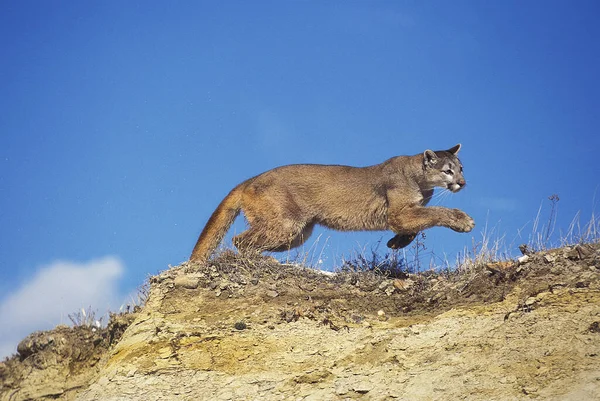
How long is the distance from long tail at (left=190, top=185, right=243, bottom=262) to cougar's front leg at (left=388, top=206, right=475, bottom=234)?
262cm

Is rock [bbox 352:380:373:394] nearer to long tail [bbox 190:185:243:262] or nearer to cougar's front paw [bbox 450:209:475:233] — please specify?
long tail [bbox 190:185:243:262]

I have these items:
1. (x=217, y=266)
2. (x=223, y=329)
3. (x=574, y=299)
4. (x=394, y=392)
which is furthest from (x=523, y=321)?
(x=217, y=266)

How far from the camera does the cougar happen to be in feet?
37.4

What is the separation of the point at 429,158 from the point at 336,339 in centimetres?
510

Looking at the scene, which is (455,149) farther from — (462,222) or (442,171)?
(462,222)

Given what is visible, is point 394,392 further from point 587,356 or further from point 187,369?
point 187,369

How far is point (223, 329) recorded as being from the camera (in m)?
8.84

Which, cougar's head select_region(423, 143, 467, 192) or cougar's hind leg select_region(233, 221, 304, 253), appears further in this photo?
cougar's head select_region(423, 143, 467, 192)

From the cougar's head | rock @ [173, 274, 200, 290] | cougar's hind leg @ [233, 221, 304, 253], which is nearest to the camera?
rock @ [173, 274, 200, 290]

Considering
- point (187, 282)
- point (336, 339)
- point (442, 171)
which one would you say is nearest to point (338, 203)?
point (442, 171)

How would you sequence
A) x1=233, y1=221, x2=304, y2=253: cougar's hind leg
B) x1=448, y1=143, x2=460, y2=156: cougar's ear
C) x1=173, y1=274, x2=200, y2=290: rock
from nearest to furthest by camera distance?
x1=173, y1=274, x2=200, y2=290: rock
x1=233, y1=221, x2=304, y2=253: cougar's hind leg
x1=448, y1=143, x2=460, y2=156: cougar's ear

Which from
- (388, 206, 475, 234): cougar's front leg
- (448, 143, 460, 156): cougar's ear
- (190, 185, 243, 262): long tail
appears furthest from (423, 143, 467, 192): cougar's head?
(190, 185, 243, 262): long tail

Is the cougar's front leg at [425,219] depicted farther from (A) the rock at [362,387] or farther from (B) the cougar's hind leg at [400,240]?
(A) the rock at [362,387]

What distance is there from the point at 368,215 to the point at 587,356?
5.67 metres
